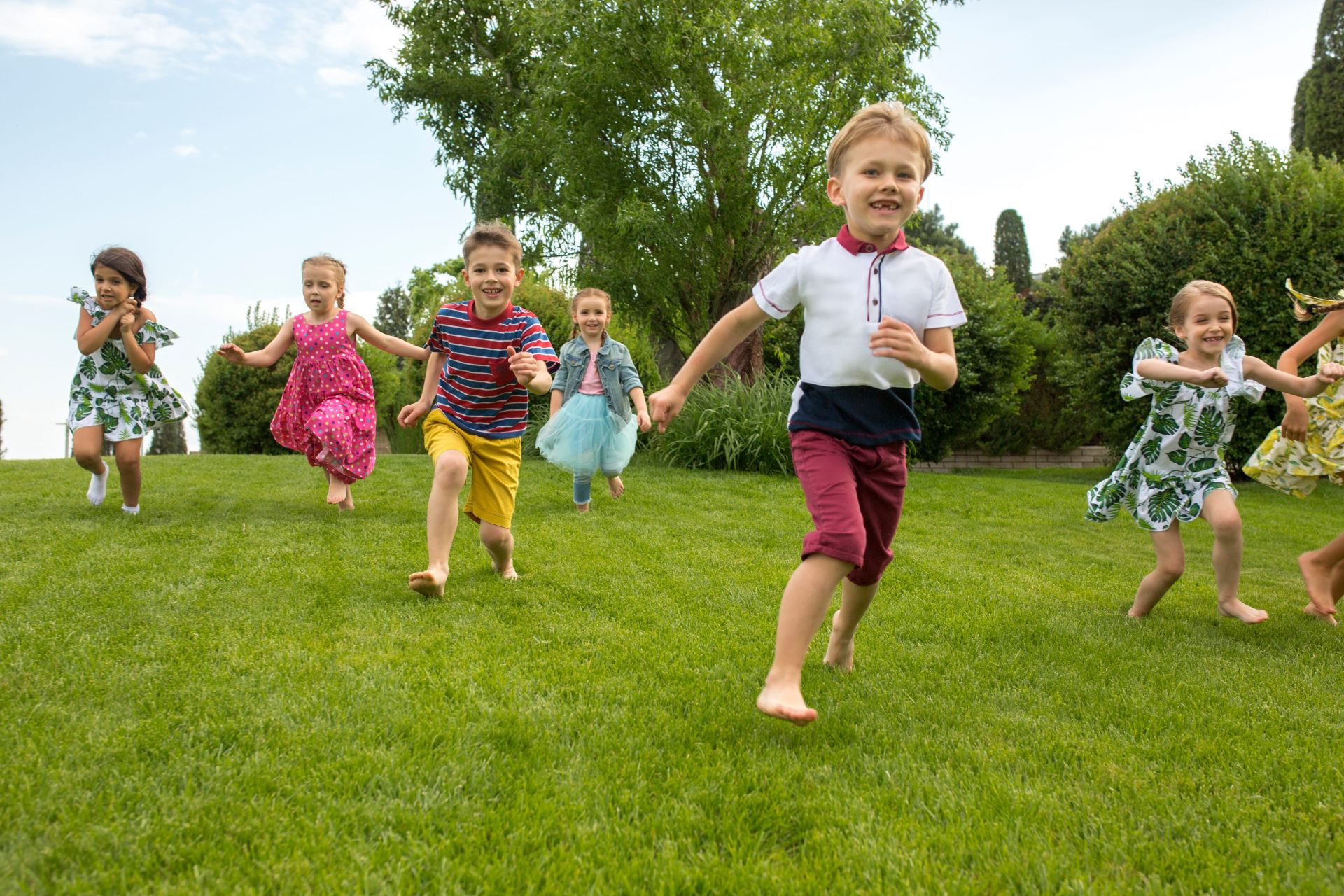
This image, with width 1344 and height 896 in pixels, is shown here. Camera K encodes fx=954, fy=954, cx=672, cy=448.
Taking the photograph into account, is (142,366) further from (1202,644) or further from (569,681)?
(1202,644)

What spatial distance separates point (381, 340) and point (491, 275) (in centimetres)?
169

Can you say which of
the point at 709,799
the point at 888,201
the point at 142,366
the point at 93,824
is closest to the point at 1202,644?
the point at 888,201

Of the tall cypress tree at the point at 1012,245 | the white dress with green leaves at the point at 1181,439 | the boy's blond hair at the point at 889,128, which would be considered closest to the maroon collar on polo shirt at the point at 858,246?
the boy's blond hair at the point at 889,128

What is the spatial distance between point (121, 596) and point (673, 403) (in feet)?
9.05

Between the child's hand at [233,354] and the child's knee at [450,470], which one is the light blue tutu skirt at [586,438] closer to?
the child's hand at [233,354]

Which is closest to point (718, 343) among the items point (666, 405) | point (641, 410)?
point (666, 405)

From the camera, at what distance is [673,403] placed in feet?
9.45

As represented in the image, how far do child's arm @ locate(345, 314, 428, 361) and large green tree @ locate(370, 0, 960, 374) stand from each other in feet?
22.9

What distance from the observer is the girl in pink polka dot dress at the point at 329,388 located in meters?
6.64

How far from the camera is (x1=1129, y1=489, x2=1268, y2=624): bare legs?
4.41m

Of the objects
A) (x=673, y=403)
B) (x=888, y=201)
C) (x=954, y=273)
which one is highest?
(x=954, y=273)

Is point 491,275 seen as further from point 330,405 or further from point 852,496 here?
point 330,405

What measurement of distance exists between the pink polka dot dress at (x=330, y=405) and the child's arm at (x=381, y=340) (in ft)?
0.35

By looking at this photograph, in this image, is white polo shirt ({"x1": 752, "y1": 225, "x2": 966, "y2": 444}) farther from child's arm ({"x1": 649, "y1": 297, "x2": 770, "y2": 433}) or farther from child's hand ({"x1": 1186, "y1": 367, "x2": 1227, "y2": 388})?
child's hand ({"x1": 1186, "y1": 367, "x2": 1227, "y2": 388})
